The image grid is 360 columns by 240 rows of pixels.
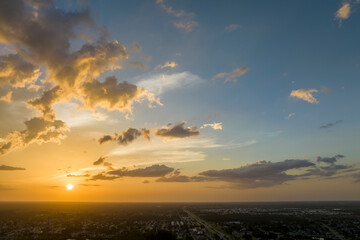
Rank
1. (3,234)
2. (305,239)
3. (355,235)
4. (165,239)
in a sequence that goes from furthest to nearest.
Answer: (3,234), (355,235), (305,239), (165,239)

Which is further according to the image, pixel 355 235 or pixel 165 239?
pixel 355 235

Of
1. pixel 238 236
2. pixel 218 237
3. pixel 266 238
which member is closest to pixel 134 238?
pixel 218 237

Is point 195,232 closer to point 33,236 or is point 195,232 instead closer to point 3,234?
point 33,236

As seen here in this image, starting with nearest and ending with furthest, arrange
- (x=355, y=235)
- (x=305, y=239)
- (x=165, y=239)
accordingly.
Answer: (x=165, y=239) < (x=305, y=239) < (x=355, y=235)

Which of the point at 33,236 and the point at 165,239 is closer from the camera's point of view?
the point at 165,239

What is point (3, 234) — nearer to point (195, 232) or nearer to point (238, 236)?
point (195, 232)

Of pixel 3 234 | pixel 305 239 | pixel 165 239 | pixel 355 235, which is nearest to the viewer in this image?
pixel 165 239

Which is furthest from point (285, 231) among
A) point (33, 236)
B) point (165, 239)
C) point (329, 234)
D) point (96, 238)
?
point (33, 236)

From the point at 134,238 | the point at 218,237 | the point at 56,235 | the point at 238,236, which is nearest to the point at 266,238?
the point at 238,236

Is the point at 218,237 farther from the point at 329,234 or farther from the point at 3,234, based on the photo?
the point at 3,234
